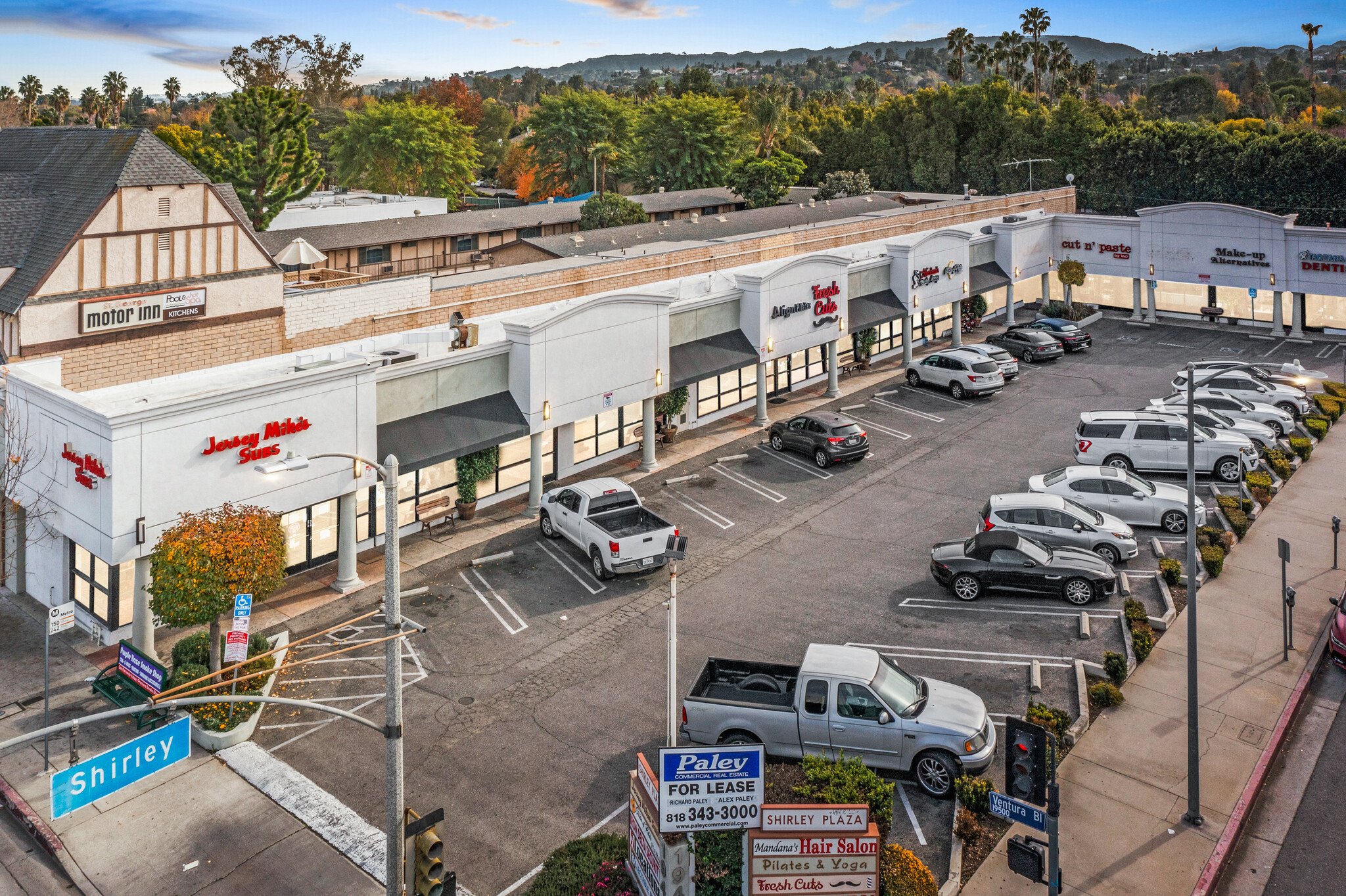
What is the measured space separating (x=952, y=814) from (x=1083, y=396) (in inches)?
1200

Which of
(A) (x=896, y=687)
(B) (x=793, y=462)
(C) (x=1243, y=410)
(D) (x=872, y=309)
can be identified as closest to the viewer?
(A) (x=896, y=687)

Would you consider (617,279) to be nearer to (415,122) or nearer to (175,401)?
(175,401)

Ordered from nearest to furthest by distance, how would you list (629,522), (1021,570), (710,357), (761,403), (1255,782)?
(1255,782) < (1021,570) < (629,522) < (710,357) < (761,403)

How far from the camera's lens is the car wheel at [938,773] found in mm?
17516

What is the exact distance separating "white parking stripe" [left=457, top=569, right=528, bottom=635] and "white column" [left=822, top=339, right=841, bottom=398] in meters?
20.8

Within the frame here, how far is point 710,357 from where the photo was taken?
36594 millimetres

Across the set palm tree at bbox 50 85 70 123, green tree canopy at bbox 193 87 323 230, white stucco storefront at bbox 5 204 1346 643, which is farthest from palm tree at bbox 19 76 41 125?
white stucco storefront at bbox 5 204 1346 643

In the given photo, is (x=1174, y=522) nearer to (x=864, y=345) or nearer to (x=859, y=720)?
(x=859, y=720)

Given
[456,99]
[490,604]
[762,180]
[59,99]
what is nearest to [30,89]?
[59,99]

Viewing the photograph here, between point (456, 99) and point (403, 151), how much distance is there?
9210cm

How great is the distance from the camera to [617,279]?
4097 centimetres

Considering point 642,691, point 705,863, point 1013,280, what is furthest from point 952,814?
point 1013,280

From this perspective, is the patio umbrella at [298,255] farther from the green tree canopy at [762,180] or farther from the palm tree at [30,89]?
the palm tree at [30,89]

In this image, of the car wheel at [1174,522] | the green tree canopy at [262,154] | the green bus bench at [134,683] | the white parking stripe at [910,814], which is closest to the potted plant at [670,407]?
the car wheel at [1174,522]
